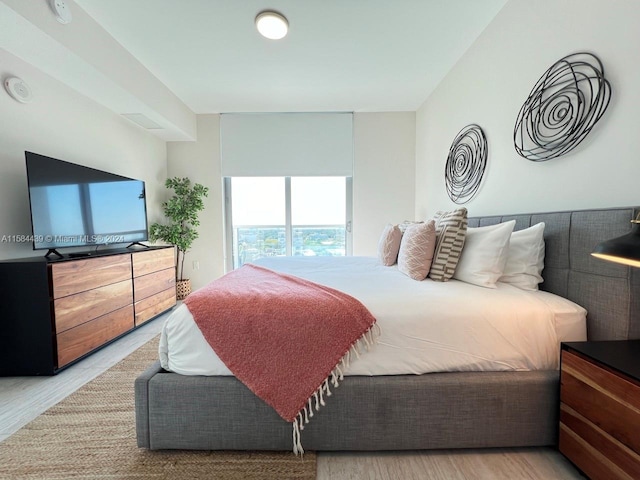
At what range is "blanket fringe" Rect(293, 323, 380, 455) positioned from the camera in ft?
3.63

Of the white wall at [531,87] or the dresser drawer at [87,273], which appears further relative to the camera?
the dresser drawer at [87,273]

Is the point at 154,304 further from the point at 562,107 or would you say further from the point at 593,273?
the point at 562,107

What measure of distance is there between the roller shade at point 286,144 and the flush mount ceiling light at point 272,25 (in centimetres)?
163

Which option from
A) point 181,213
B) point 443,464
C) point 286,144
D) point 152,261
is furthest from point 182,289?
point 443,464

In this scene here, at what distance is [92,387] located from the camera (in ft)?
5.65

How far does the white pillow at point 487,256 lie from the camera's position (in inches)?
56.8

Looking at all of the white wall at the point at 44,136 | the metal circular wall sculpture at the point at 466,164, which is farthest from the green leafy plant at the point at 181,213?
the metal circular wall sculpture at the point at 466,164

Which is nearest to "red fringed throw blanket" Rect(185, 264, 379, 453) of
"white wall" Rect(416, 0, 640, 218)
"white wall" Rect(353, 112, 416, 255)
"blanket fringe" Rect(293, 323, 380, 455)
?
"blanket fringe" Rect(293, 323, 380, 455)

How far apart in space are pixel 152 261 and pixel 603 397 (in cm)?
349

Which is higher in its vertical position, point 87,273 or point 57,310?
point 87,273

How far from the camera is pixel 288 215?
4.01 meters

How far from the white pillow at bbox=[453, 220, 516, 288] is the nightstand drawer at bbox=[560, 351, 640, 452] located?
0.46m

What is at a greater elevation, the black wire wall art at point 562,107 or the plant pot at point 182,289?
the black wire wall art at point 562,107

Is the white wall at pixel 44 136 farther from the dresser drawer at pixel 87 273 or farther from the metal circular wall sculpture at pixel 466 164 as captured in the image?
the metal circular wall sculpture at pixel 466 164
